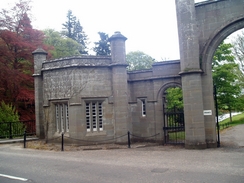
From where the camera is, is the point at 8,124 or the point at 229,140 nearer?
the point at 229,140

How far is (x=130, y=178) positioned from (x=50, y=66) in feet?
37.2

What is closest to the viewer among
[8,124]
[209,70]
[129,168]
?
[129,168]

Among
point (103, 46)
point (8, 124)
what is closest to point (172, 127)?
point (8, 124)

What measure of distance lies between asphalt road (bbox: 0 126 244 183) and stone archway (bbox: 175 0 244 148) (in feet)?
5.12

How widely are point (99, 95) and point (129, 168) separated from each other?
24.3 feet

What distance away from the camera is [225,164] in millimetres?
8977

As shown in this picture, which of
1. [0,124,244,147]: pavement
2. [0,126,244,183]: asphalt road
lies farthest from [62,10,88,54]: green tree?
[0,126,244,183]: asphalt road

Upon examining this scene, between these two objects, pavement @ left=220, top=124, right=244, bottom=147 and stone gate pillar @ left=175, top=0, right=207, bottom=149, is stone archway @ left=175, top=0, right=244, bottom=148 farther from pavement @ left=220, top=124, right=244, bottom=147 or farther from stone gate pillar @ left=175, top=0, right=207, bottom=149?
pavement @ left=220, top=124, right=244, bottom=147

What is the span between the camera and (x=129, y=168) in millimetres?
8836

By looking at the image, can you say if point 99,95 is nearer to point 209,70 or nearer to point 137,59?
point 209,70

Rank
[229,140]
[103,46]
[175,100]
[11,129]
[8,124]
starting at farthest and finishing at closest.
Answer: [103,46] < [175,100] < [8,124] < [11,129] < [229,140]

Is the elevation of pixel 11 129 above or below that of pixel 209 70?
below

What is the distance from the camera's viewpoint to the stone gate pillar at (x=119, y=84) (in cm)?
1545

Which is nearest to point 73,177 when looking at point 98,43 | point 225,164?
point 225,164
